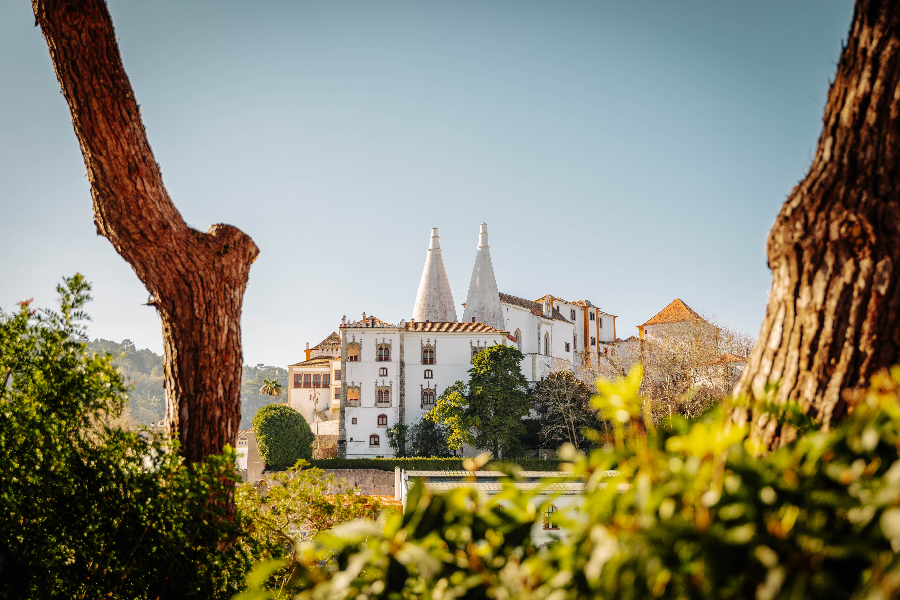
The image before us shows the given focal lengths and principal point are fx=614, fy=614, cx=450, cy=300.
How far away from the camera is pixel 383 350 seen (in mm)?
38344

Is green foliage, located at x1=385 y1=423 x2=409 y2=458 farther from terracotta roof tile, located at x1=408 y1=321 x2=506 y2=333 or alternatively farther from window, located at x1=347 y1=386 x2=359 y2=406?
terracotta roof tile, located at x1=408 y1=321 x2=506 y2=333

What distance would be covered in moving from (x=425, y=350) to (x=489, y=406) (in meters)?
6.59

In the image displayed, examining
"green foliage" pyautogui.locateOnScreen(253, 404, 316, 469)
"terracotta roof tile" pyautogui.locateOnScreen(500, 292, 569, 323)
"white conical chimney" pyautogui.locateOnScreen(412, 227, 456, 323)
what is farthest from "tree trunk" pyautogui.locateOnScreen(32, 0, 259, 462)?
"terracotta roof tile" pyautogui.locateOnScreen(500, 292, 569, 323)

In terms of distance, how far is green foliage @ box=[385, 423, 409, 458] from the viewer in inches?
1435

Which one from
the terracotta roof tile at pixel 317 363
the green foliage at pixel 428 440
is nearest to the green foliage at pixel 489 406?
the green foliage at pixel 428 440

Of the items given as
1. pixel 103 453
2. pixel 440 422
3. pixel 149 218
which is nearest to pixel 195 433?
pixel 103 453

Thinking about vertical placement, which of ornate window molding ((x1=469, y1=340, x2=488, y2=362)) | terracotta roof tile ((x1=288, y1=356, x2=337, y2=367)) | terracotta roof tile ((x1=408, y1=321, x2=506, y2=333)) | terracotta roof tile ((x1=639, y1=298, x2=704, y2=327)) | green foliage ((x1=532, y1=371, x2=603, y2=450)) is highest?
terracotta roof tile ((x1=639, y1=298, x2=704, y2=327))

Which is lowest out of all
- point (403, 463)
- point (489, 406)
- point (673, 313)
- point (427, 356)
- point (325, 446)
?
point (325, 446)

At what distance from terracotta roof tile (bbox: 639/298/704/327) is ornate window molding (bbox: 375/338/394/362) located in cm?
2627

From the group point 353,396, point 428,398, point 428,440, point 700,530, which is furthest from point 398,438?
point 700,530

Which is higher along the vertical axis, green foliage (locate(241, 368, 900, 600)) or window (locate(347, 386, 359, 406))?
green foliage (locate(241, 368, 900, 600))

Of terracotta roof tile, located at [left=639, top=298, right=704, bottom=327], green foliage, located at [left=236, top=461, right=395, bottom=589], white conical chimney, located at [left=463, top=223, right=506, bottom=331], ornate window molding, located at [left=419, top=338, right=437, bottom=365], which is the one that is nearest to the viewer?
green foliage, located at [left=236, top=461, right=395, bottom=589]

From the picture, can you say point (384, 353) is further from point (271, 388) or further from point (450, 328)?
point (271, 388)

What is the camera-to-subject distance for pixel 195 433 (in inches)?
157
